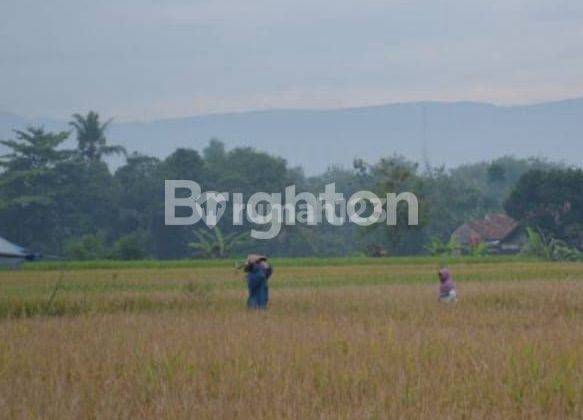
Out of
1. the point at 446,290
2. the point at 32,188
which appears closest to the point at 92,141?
the point at 32,188

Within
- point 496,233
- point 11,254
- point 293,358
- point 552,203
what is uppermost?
point 552,203

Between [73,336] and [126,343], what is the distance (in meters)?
1.01

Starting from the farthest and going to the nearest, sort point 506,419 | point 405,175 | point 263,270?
1. point 405,175
2. point 263,270
3. point 506,419

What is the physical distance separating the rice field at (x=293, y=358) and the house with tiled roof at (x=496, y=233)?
33131 mm

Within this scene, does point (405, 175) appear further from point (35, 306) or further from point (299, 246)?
point (35, 306)

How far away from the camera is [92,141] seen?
51406 mm

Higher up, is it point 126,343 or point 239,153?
point 239,153

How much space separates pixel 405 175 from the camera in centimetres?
3900

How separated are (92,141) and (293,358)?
4504cm

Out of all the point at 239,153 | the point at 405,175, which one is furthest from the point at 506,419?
the point at 239,153

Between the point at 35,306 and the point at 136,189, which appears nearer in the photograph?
the point at 35,306

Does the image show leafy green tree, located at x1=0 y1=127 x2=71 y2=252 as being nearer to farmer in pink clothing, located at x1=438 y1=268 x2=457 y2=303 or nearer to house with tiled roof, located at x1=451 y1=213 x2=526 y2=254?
house with tiled roof, located at x1=451 y1=213 x2=526 y2=254

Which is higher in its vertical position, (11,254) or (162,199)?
(162,199)

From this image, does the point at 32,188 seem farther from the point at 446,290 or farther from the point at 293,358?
the point at 293,358
